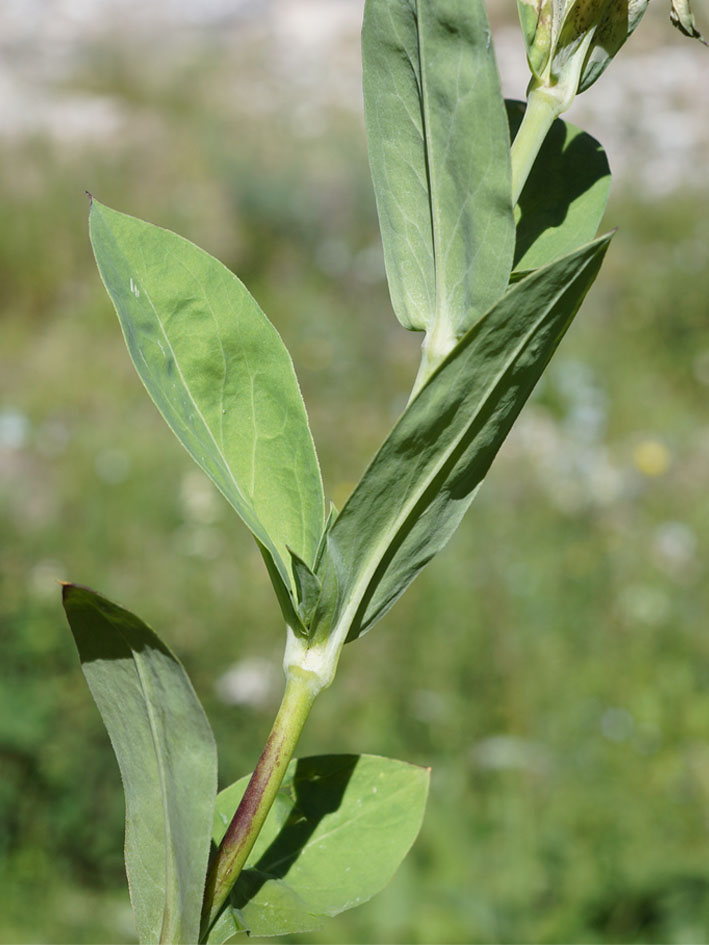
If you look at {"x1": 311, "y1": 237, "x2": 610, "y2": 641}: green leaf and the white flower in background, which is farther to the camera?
the white flower in background

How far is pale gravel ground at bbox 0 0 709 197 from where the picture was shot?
7.74 meters

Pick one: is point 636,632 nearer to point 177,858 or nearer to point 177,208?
point 177,858

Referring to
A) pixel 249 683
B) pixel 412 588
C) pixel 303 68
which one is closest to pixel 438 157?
pixel 249 683

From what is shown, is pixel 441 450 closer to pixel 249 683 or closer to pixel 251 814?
pixel 251 814

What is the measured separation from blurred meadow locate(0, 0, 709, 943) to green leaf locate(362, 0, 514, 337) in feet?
6.24

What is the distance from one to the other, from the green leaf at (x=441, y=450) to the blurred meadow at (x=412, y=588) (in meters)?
1.83

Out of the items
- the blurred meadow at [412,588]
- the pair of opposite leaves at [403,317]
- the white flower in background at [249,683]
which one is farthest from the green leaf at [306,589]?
the white flower in background at [249,683]

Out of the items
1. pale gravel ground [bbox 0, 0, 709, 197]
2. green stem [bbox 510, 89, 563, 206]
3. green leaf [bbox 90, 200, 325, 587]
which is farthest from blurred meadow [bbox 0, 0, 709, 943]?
green stem [bbox 510, 89, 563, 206]

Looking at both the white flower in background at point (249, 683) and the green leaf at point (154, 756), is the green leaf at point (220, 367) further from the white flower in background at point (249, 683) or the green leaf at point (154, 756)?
the white flower in background at point (249, 683)

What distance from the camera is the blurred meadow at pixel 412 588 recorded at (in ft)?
7.57

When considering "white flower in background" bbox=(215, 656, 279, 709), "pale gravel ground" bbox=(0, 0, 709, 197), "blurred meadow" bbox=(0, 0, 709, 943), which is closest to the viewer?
"blurred meadow" bbox=(0, 0, 709, 943)

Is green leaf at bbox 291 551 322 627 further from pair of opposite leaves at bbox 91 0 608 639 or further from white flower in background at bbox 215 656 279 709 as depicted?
white flower in background at bbox 215 656 279 709

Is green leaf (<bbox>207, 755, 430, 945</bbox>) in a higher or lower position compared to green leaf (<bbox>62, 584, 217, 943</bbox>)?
lower

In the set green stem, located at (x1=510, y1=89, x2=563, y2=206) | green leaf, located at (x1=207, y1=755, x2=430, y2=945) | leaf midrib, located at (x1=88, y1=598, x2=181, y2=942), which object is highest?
green stem, located at (x1=510, y1=89, x2=563, y2=206)
